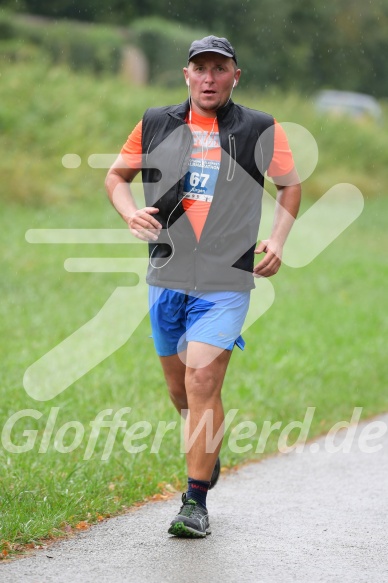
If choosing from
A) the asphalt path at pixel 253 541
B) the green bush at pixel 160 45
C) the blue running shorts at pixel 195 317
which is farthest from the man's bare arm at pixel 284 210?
the green bush at pixel 160 45

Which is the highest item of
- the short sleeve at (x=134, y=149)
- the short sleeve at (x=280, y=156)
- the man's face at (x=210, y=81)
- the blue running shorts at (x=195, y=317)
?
the man's face at (x=210, y=81)

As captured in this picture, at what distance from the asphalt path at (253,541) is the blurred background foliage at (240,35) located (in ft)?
72.2

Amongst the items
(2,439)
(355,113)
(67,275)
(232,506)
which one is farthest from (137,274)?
(355,113)

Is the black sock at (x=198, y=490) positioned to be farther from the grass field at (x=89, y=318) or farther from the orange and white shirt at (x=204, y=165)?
the orange and white shirt at (x=204, y=165)

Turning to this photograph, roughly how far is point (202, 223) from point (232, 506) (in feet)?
5.35

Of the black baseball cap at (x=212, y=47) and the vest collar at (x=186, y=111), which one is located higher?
the black baseball cap at (x=212, y=47)

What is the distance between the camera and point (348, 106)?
4119cm

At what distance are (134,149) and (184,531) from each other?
6.37 feet

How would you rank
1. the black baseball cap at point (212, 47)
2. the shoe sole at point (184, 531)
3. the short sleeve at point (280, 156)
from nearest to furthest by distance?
the shoe sole at point (184, 531), the black baseball cap at point (212, 47), the short sleeve at point (280, 156)

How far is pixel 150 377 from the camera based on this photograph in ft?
33.4

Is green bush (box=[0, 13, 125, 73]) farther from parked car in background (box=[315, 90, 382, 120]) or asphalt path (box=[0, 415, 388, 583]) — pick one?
asphalt path (box=[0, 415, 388, 583])

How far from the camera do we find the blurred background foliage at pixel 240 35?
119ft

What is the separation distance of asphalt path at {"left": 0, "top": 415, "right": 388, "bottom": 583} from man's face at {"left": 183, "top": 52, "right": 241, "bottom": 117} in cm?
209

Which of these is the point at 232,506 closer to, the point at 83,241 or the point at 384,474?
the point at 384,474
